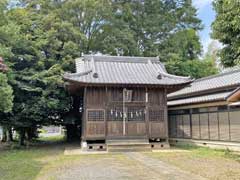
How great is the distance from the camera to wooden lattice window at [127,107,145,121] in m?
15.6

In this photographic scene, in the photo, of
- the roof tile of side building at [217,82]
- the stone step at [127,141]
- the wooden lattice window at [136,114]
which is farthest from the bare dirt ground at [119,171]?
the roof tile of side building at [217,82]

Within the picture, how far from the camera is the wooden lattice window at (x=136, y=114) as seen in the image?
1561 cm

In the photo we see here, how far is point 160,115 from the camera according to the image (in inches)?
631

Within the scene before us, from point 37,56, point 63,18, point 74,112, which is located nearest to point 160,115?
point 74,112

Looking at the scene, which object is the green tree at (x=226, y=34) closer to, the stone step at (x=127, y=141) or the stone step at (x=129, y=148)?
the stone step at (x=127, y=141)

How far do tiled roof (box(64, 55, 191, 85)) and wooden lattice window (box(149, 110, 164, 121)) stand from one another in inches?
62.6

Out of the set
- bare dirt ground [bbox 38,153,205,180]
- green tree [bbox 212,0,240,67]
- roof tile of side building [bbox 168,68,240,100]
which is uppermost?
green tree [bbox 212,0,240,67]

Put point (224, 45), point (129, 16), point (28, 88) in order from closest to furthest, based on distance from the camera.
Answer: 1. point (224, 45)
2. point (28, 88)
3. point (129, 16)

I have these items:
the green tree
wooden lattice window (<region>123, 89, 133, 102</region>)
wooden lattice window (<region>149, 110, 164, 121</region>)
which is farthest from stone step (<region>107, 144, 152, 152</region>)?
the green tree

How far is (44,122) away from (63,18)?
30.0ft

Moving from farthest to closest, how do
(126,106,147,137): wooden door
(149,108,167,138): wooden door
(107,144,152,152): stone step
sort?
(149,108,167,138): wooden door → (126,106,147,137): wooden door → (107,144,152,152): stone step

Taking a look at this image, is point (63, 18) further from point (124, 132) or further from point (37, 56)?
point (124, 132)

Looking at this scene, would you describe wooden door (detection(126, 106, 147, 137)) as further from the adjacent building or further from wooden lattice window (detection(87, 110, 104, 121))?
the adjacent building

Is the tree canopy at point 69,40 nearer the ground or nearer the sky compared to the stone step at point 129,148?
nearer the sky
